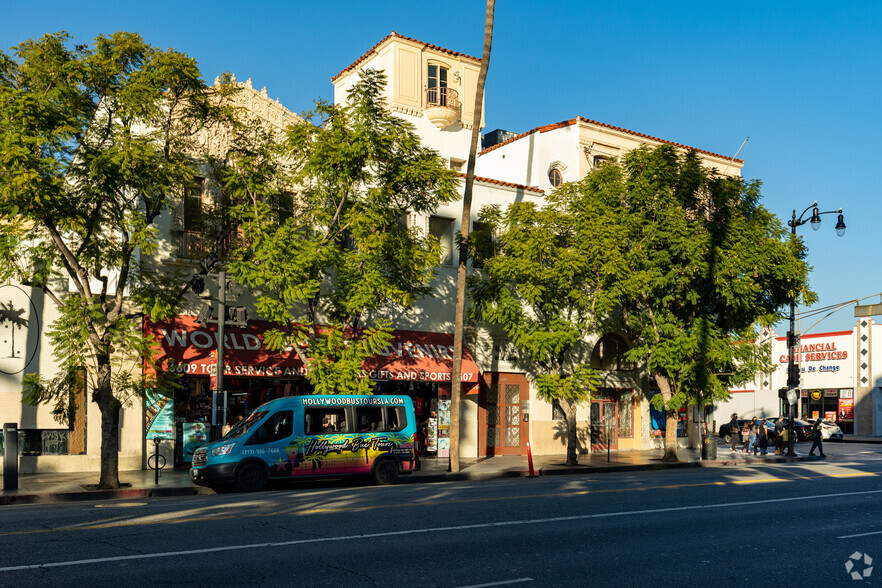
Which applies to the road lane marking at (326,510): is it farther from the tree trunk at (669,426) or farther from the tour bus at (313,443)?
the tree trunk at (669,426)

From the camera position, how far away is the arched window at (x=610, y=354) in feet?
109

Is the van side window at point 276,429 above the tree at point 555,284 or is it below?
below

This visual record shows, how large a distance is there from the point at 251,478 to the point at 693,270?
15.8 meters

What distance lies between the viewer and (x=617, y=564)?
29.8 feet

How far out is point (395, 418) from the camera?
20.5 meters

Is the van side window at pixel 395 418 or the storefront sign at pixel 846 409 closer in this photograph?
the van side window at pixel 395 418

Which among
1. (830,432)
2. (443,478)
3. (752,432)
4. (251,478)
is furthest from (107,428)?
(830,432)

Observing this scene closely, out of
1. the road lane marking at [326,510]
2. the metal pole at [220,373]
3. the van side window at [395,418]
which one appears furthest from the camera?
the van side window at [395,418]

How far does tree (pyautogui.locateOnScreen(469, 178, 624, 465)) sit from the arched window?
5.92m

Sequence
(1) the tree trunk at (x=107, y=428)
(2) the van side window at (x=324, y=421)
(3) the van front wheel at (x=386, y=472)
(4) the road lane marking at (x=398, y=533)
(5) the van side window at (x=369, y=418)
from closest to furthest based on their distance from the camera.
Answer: (4) the road lane marking at (x=398, y=533) → (1) the tree trunk at (x=107, y=428) → (2) the van side window at (x=324, y=421) → (5) the van side window at (x=369, y=418) → (3) the van front wheel at (x=386, y=472)

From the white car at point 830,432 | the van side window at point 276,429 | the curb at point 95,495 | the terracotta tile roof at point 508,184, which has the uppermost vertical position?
the terracotta tile roof at point 508,184

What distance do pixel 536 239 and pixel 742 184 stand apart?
27.7 feet

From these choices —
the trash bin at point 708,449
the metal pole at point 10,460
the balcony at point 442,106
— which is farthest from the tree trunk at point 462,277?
the trash bin at point 708,449

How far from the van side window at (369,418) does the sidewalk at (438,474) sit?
1.87 m
